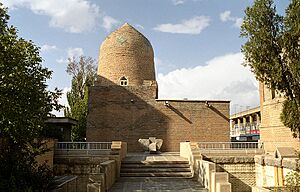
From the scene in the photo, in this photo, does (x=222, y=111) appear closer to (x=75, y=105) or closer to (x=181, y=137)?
(x=181, y=137)

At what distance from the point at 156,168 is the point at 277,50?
7.36 m

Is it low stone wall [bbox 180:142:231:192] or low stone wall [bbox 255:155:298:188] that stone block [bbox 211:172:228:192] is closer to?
low stone wall [bbox 180:142:231:192]

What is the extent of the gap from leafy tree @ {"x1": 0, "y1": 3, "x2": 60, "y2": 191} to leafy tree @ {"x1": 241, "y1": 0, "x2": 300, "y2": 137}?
619 cm

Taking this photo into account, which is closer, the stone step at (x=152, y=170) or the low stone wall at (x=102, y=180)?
the low stone wall at (x=102, y=180)

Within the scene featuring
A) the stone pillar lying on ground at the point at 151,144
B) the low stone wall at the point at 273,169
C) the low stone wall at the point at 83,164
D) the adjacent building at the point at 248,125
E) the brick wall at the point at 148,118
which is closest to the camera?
the low stone wall at the point at 273,169

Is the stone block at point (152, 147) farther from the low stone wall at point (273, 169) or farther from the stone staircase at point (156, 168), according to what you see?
the low stone wall at point (273, 169)

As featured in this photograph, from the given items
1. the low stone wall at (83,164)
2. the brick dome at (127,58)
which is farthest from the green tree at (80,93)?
the low stone wall at (83,164)

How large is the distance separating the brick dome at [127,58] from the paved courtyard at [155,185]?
15287 millimetres

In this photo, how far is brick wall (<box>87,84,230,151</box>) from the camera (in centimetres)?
2338

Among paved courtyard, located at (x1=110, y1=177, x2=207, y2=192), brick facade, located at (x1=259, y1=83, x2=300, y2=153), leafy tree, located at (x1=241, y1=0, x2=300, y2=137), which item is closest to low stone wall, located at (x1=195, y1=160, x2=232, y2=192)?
paved courtyard, located at (x1=110, y1=177, x2=207, y2=192)

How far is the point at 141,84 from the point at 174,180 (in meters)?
15.4

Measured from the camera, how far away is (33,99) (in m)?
8.92

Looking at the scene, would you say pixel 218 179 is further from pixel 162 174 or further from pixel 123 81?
pixel 123 81

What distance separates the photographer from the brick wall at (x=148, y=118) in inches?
920
